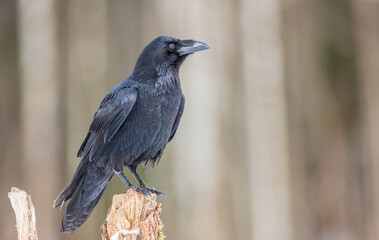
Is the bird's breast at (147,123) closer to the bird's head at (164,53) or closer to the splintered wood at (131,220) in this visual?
the bird's head at (164,53)

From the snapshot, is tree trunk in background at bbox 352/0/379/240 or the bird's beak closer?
the bird's beak

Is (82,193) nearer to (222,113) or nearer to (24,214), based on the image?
(24,214)

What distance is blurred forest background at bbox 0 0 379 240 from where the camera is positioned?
30.8 feet

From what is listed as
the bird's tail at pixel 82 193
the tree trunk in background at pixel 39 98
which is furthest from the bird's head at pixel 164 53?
the tree trunk in background at pixel 39 98

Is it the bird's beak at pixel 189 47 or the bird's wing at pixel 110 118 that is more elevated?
the bird's beak at pixel 189 47

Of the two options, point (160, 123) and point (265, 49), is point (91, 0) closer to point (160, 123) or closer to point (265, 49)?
point (265, 49)

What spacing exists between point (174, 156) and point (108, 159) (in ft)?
17.2

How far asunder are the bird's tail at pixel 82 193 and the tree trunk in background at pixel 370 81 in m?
7.18

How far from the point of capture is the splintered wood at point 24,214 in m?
3.27

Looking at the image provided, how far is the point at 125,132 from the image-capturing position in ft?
14.3

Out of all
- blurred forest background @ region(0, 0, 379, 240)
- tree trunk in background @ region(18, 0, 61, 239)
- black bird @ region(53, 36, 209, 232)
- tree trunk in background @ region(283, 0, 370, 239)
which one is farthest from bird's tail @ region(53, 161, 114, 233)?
tree trunk in background @ region(283, 0, 370, 239)

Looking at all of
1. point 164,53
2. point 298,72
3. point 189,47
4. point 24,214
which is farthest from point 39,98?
point 24,214

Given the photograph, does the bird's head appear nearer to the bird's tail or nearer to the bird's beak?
the bird's beak

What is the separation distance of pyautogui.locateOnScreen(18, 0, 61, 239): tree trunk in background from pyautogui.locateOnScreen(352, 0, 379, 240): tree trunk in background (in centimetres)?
578
